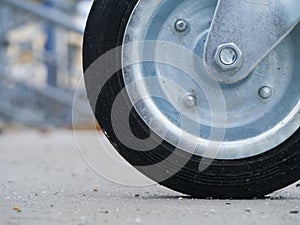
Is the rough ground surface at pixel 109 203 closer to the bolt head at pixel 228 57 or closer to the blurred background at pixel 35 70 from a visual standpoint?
the bolt head at pixel 228 57

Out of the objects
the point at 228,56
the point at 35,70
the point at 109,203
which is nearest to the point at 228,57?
the point at 228,56

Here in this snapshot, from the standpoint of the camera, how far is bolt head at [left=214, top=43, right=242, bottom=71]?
300 centimetres

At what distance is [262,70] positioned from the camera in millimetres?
3080

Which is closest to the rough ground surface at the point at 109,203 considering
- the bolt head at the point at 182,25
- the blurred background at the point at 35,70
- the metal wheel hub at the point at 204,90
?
the metal wheel hub at the point at 204,90

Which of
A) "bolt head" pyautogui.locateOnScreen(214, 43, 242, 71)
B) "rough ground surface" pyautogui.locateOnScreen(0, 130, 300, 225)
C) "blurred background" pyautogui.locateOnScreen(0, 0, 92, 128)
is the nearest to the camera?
"rough ground surface" pyautogui.locateOnScreen(0, 130, 300, 225)

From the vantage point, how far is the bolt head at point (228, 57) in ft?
9.86

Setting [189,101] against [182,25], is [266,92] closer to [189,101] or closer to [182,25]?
[189,101]

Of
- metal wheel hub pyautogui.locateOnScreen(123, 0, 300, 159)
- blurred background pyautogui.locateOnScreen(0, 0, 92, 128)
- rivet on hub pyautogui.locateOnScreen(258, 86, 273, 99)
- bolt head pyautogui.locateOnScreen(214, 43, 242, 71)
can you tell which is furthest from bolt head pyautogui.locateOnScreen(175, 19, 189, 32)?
blurred background pyautogui.locateOnScreen(0, 0, 92, 128)

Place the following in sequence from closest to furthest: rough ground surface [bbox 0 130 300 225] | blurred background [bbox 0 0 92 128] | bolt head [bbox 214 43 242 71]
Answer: rough ground surface [bbox 0 130 300 225]
bolt head [bbox 214 43 242 71]
blurred background [bbox 0 0 92 128]

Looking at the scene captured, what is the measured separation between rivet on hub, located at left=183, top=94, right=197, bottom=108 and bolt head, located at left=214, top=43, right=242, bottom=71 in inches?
6.2

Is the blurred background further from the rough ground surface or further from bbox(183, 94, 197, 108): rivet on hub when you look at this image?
bbox(183, 94, 197, 108): rivet on hub

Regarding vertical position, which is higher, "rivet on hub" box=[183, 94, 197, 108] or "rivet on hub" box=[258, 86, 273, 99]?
"rivet on hub" box=[258, 86, 273, 99]

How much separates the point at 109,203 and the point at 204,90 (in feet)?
1.68

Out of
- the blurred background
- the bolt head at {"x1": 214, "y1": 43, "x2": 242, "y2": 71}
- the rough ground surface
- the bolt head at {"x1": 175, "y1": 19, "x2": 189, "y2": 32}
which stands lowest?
the rough ground surface
